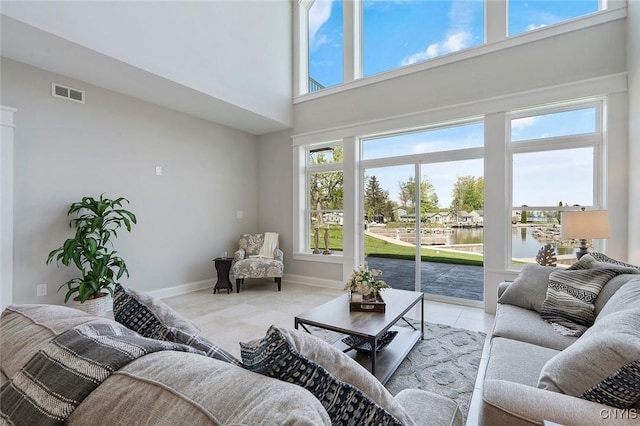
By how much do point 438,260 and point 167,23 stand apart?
15.5 ft

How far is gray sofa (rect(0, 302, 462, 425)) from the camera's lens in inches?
19.9

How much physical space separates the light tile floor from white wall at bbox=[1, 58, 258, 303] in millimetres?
775

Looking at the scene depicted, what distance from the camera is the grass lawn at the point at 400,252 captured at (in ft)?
13.6

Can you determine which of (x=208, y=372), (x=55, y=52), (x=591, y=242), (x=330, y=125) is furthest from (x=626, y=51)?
(x=55, y=52)

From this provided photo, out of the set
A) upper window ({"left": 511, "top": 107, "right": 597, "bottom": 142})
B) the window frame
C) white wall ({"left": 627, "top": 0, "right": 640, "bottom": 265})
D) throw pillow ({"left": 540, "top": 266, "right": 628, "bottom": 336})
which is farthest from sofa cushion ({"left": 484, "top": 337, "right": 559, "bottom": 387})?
upper window ({"left": 511, "top": 107, "right": 597, "bottom": 142})

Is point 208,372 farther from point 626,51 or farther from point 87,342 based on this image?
point 626,51

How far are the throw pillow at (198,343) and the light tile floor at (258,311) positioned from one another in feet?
6.50

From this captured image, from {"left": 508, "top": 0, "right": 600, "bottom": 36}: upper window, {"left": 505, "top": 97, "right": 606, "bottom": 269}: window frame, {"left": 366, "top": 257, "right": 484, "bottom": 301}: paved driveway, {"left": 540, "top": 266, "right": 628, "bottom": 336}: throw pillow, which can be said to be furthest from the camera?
{"left": 366, "top": 257, "right": 484, "bottom": 301}: paved driveway

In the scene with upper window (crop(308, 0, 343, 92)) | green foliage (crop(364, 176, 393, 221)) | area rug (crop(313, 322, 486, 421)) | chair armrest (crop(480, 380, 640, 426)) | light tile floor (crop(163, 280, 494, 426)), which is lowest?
light tile floor (crop(163, 280, 494, 426))

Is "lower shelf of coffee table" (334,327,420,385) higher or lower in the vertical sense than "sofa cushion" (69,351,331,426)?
lower

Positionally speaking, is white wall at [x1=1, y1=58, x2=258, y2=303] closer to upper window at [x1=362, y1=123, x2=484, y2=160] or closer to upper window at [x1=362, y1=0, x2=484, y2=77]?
upper window at [x1=362, y1=123, x2=484, y2=160]

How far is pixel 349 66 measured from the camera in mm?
4867

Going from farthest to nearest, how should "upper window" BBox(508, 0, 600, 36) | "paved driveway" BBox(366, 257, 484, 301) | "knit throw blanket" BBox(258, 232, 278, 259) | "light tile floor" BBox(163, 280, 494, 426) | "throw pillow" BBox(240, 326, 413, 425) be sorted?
1. "knit throw blanket" BBox(258, 232, 278, 259)
2. "paved driveway" BBox(366, 257, 484, 301)
3. "upper window" BBox(508, 0, 600, 36)
4. "light tile floor" BBox(163, 280, 494, 426)
5. "throw pillow" BBox(240, 326, 413, 425)

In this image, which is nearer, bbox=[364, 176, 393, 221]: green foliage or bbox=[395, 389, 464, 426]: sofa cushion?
bbox=[395, 389, 464, 426]: sofa cushion
